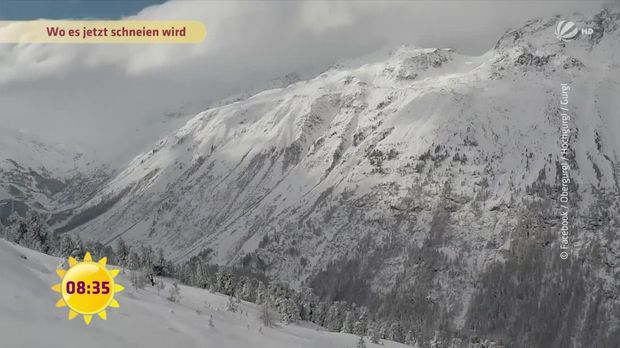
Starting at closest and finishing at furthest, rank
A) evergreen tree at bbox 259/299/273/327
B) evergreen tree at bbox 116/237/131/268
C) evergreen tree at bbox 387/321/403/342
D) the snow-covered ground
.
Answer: the snow-covered ground, evergreen tree at bbox 259/299/273/327, evergreen tree at bbox 116/237/131/268, evergreen tree at bbox 387/321/403/342

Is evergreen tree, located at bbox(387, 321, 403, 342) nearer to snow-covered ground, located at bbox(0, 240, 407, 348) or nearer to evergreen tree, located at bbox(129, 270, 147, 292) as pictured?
evergreen tree, located at bbox(129, 270, 147, 292)

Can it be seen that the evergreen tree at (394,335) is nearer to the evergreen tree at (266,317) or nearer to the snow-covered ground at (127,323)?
the evergreen tree at (266,317)

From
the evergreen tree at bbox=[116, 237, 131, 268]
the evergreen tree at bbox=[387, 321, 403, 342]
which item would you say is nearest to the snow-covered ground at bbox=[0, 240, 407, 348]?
the evergreen tree at bbox=[116, 237, 131, 268]

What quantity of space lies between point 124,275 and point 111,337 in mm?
19904

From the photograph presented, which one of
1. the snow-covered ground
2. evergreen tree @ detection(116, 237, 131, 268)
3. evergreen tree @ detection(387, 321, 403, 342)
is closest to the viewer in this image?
the snow-covered ground

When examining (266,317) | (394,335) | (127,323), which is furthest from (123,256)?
(394,335)

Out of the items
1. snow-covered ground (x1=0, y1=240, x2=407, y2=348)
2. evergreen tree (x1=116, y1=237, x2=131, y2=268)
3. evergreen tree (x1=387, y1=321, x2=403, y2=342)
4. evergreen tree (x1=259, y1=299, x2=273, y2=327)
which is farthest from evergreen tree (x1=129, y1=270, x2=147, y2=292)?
evergreen tree (x1=387, y1=321, x2=403, y2=342)

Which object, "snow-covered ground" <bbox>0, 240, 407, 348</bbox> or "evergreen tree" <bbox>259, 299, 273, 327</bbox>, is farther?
"evergreen tree" <bbox>259, 299, 273, 327</bbox>

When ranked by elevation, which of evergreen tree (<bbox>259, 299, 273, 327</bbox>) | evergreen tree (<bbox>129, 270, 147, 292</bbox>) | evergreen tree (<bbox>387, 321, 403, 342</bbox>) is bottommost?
evergreen tree (<bbox>387, 321, 403, 342</bbox>)

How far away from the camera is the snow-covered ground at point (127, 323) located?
2277 cm

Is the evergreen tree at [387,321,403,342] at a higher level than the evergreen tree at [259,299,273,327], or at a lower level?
lower

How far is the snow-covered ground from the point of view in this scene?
22766 mm

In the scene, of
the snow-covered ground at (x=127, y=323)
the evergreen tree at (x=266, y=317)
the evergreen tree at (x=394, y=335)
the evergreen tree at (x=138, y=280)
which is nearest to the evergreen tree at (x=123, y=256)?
the evergreen tree at (x=138, y=280)

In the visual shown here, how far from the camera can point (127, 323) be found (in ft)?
89.8
